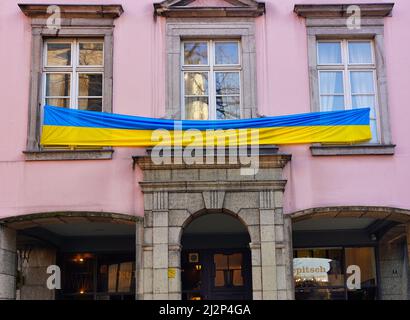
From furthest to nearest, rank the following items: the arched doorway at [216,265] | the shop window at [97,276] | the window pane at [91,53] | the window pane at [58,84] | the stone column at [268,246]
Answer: the shop window at [97,276] → the arched doorway at [216,265] → the window pane at [91,53] → the window pane at [58,84] → the stone column at [268,246]

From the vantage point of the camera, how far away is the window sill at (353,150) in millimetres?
11977

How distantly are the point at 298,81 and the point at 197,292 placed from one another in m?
4.71

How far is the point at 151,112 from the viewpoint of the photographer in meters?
12.2

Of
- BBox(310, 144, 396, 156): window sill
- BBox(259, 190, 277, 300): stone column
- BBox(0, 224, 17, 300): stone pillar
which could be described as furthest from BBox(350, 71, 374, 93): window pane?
BBox(0, 224, 17, 300): stone pillar

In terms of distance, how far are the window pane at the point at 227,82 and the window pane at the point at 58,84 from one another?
102 inches

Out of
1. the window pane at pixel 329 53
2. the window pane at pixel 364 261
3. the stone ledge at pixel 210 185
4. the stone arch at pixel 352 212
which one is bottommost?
the window pane at pixel 364 261

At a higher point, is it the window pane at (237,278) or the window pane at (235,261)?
the window pane at (235,261)

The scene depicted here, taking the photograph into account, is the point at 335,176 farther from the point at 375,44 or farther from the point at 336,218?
the point at 375,44

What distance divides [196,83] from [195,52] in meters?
0.57

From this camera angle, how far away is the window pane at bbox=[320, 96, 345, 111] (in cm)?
1245

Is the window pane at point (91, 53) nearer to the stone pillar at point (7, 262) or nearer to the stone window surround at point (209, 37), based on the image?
the stone window surround at point (209, 37)

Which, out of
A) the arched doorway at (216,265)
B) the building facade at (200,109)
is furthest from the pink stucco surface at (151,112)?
the arched doorway at (216,265)

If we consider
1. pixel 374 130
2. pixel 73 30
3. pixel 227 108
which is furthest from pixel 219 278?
pixel 73 30

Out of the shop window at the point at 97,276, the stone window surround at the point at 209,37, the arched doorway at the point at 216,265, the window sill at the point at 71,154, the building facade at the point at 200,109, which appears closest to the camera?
the building facade at the point at 200,109
